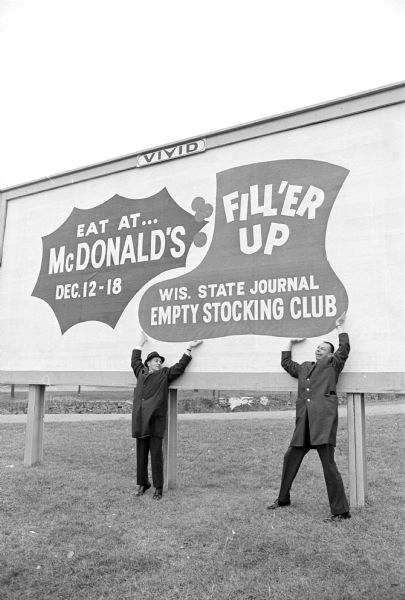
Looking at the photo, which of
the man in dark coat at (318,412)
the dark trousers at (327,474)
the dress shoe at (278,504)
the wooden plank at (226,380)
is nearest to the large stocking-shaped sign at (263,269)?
the man in dark coat at (318,412)

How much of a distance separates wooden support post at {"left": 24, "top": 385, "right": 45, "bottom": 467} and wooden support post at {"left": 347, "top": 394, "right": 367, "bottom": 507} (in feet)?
15.2

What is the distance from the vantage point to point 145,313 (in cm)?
719

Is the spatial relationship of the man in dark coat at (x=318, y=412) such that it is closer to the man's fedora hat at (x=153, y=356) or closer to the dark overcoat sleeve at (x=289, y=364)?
the dark overcoat sleeve at (x=289, y=364)

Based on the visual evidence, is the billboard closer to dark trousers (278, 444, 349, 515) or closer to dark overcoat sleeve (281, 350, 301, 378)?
dark overcoat sleeve (281, 350, 301, 378)

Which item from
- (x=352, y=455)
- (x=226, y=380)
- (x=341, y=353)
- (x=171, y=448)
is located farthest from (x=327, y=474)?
(x=171, y=448)

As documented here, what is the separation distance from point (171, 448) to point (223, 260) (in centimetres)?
245

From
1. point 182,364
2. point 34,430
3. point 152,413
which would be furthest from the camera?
point 34,430

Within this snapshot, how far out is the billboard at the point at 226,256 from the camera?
18.6ft

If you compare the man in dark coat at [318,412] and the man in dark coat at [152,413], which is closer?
the man in dark coat at [318,412]

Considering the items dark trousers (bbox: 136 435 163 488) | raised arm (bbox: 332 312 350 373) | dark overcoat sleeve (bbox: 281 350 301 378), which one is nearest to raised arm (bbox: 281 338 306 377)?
dark overcoat sleeve (bbox: 281 350 301 378)

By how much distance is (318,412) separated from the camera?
5352 mm

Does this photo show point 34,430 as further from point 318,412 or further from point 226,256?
point 318,412

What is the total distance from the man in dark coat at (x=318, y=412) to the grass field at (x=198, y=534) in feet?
1.55

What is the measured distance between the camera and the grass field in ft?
12.4
